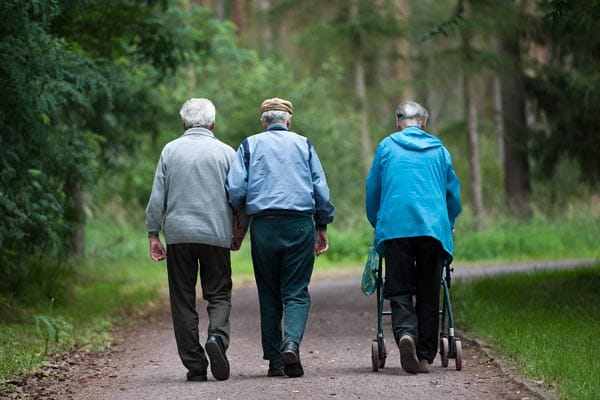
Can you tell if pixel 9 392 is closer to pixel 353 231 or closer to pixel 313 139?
pixel 353 231

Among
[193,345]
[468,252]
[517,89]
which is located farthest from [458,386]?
[517,89]

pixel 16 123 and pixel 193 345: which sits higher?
pixel 16 123

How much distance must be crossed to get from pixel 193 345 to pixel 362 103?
932 inches

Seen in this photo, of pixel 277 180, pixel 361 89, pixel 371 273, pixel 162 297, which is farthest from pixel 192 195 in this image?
pixel 361 89

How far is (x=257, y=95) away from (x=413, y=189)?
Result: 2271cm

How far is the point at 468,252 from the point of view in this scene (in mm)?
26094

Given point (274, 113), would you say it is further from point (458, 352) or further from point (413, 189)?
point (458, 352)

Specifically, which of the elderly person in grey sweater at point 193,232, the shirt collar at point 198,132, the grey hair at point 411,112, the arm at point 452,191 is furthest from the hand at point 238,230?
the arm at point 452,191

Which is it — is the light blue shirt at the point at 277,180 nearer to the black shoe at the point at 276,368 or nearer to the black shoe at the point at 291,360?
the black shoe at the point at 291,360

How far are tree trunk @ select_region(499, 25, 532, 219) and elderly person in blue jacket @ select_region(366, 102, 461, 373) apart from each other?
20.2 meters

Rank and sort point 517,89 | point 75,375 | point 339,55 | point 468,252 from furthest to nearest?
point 339,55
point 517,89
point 468,252
point 75,375

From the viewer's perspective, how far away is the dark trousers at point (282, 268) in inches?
362

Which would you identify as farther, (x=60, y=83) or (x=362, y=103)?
(x=362, y=103)

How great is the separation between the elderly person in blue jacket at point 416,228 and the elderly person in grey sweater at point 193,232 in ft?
3.96
